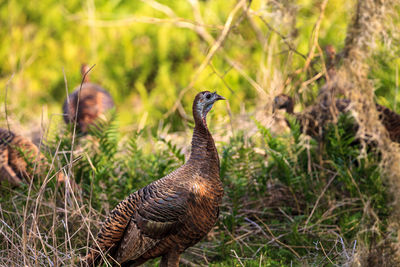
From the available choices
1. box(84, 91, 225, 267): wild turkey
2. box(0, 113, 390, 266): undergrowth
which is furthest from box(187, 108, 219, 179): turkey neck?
box(0, 113, 390, 266): undergrowth

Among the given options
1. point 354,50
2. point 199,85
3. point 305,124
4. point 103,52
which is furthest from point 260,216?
point 103,52

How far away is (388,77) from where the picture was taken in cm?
717

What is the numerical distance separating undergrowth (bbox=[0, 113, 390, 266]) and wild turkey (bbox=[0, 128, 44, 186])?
0.18m

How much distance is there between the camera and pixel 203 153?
3215mm

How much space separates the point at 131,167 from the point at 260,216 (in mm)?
1278

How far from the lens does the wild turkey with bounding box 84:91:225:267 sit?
123 inches

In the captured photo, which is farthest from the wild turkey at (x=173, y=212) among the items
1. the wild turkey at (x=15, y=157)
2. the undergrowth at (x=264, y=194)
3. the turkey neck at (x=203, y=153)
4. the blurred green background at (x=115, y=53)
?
the blurred green background at (x=115, y=53)

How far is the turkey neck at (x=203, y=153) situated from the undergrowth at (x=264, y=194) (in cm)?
94

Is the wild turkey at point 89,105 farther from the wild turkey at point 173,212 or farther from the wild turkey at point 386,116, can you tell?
the wild turkey at point 173,212

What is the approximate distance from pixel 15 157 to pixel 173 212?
2.57 m

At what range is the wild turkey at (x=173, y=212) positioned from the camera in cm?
312

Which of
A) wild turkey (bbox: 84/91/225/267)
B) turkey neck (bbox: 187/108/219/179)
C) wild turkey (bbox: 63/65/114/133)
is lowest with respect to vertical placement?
wild turkey (bbox: 63/65/114/133)

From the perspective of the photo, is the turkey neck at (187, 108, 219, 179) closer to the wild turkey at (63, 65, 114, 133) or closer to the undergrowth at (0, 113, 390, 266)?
the undergrowth at (0, 113, 390, 266)

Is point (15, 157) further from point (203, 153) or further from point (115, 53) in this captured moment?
point (115, 53)
